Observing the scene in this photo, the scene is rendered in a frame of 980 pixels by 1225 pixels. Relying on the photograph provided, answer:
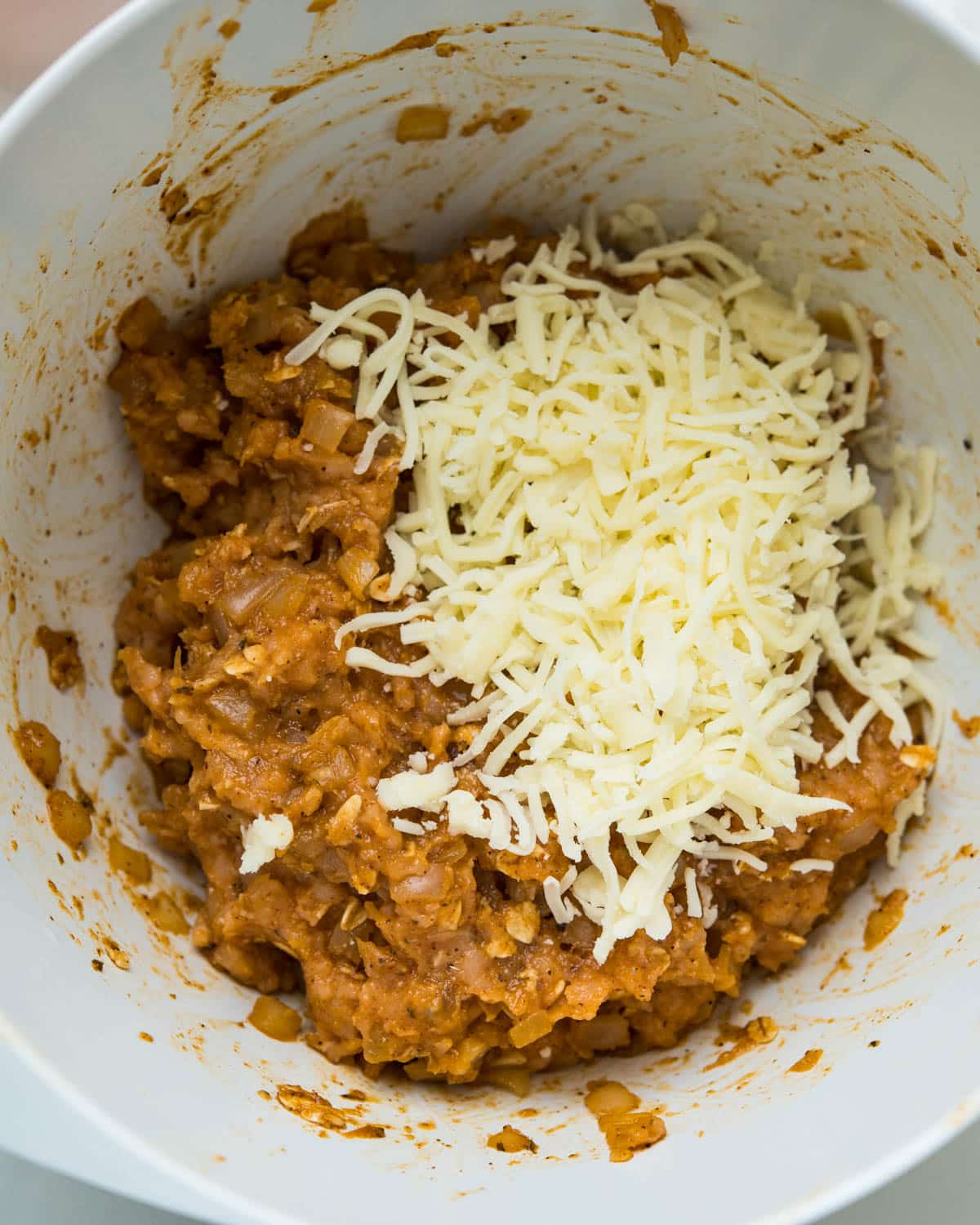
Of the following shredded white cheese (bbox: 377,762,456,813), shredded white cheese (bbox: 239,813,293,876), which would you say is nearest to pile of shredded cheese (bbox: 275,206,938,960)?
shredded white cheese (bbox: 377,762,456,813)

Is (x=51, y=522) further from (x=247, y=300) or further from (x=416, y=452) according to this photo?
(x=416, y=452)

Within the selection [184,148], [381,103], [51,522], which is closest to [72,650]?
[51,522]

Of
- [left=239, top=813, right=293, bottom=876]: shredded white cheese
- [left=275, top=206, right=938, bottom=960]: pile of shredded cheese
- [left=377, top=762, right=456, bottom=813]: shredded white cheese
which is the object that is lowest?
[left=239, top=813, right=293, bottom=876]: shredded white cheese

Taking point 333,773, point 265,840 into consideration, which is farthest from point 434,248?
point 265,840

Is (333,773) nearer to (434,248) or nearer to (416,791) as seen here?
(416,791)

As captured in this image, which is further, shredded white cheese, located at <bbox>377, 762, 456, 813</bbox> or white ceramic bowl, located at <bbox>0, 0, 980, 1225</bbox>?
shredded white cheese, located at <bbox>377, 762, 456, 813</bbox>

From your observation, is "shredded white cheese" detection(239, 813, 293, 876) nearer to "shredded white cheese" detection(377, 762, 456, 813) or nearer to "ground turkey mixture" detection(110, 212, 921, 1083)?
"ground turkey mixture" detection(110, 212, 921, 1083)
